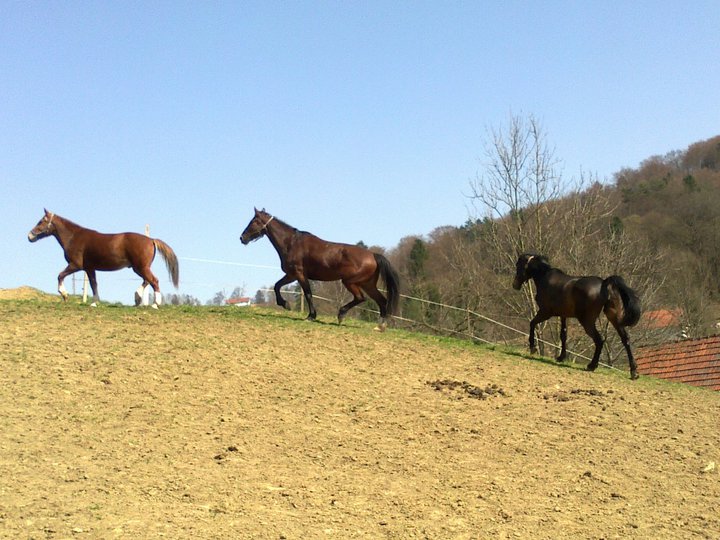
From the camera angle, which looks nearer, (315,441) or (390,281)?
(315,441)

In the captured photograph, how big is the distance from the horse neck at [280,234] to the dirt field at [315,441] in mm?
2486

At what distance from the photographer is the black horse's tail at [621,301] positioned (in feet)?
46.4

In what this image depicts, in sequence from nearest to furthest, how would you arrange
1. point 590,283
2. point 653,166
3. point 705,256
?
point 590,283 < point 705,256 < point 653,166

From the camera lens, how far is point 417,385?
11781 mm

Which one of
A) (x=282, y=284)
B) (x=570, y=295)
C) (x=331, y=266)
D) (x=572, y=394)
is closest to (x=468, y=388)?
(x=572, y=394)

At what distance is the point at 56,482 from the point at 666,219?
6556 cm

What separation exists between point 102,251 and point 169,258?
4.28ft

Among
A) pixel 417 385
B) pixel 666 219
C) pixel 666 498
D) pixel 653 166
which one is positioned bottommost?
pixel 666 498

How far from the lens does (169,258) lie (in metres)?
15.9

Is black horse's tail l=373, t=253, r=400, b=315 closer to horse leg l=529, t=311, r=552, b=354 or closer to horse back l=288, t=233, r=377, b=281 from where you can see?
horse back l=288, t=233, r=377, b=281

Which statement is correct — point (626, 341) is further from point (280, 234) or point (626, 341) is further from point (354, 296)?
point (280, 234)

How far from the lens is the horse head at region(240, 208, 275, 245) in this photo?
16438mm

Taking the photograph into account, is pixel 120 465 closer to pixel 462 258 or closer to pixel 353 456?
pixel 353 456

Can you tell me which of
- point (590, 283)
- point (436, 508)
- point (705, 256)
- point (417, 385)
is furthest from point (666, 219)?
point (436, 508)
